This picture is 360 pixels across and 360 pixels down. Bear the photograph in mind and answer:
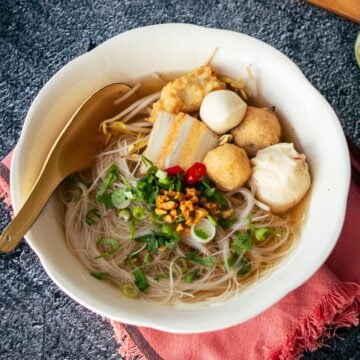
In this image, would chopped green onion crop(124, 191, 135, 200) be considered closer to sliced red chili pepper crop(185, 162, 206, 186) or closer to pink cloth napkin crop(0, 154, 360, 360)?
sliced red chili pepper crop(185, 162, 206, 186)

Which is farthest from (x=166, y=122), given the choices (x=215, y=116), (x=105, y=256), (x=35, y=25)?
(x=35, y=25)

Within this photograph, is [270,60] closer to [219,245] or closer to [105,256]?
[219,245]

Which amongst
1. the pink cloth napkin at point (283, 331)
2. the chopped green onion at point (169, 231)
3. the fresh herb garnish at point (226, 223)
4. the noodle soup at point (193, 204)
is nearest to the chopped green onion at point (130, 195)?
the noodle soup at point (193, 204)

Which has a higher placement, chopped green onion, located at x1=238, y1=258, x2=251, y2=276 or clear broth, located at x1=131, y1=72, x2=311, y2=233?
clear broth, located at x1=131, y1=72, x2=311, y2=233

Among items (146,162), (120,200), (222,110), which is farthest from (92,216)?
(222,110)

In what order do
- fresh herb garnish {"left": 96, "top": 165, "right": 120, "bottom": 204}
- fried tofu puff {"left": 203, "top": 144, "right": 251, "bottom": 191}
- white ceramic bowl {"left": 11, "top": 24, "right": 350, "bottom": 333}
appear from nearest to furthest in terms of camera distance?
1. white ceramic bowl {"left": 11, "top": 24, "right": 350, "bottom": 333}
2. fried tofu puff {"left": 203, "top": 144, "right": 251, "bottom": 191}
3. fresh herb garnish {"left": 96, "top": 165, "right": 120, "bottom": 204}

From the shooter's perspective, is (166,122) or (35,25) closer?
(166,122)

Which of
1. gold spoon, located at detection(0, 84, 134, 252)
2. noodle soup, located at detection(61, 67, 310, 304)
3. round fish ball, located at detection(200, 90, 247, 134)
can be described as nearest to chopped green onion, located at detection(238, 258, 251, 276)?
noodle soup, located at detection(61, 67, 310, 304)
